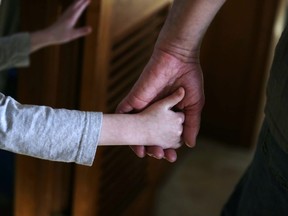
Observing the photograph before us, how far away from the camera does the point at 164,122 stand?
90 cm

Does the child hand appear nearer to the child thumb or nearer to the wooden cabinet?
the child thumb

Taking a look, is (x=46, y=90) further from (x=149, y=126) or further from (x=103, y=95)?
(x=149, y=126)

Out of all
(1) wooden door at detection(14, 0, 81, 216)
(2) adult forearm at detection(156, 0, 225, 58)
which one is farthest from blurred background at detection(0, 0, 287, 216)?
(2) adult forearm at detection(156, 0, 225, 58)

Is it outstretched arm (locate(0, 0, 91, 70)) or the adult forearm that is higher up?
the adult forearm

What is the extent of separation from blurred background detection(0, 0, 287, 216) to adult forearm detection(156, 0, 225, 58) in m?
0.25

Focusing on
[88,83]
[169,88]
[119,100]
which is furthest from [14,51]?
[169,88]

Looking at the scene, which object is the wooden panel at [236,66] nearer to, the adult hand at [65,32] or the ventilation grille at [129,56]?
the ventilation grille at [129,56]

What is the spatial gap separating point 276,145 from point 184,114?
0.14m

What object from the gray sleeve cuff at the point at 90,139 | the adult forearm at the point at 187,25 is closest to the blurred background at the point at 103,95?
the adult forearm at the point at 187,25

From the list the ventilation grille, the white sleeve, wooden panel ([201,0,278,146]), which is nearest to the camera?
the white sleeve

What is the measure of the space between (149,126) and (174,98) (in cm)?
6

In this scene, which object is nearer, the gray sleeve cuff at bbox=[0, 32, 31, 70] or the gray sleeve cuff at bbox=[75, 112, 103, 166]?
the gray sleeve cuff at bbox=[75, 112, 103, 166]

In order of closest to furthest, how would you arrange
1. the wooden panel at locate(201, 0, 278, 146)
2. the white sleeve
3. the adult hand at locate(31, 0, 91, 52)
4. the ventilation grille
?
the white sleeve
the adult hand at locate(31, 0, 91, 52)
the ventilation grille
the wooden panel at locate(201, 0, 278, 146)

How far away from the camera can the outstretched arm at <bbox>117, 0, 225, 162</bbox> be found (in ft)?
3.01
